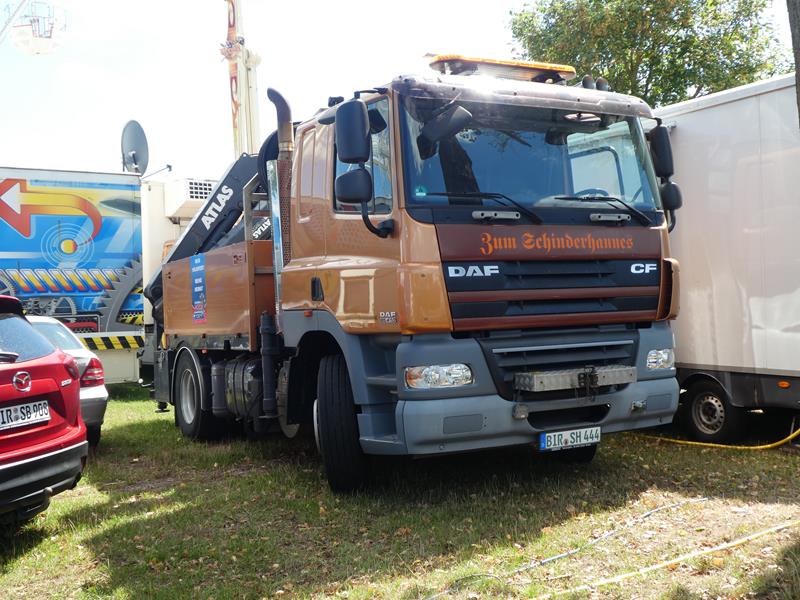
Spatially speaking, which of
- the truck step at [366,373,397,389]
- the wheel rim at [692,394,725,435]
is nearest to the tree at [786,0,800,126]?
the truck step at [366,373,397,389]

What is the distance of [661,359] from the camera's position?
20.9 ft

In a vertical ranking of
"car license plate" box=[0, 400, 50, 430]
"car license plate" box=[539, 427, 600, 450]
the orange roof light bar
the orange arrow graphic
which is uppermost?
the orange arrow graphic

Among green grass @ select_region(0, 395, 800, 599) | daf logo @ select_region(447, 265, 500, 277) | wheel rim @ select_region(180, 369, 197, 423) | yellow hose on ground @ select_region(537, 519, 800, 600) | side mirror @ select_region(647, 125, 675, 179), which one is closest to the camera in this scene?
yellow hose on ground @ select_region(537, 519, 800, 600)

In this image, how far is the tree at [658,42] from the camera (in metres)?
16.6

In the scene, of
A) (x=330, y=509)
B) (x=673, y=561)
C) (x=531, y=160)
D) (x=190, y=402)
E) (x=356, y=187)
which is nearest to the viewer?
(x=673, y=561)

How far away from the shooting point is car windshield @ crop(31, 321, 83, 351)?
339 inches

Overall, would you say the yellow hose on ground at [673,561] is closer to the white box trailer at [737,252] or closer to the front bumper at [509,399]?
the front bumper at [509,399]

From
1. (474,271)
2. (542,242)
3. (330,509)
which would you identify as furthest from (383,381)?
(542,242)

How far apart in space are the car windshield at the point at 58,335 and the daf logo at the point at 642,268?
564cm

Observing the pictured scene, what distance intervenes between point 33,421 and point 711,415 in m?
6.03

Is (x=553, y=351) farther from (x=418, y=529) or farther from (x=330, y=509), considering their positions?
(x=330, y=509)

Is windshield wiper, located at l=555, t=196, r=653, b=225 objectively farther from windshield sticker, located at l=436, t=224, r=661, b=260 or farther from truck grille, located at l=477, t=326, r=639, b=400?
truck grille, located at l=477, t=326, r=639, b=400

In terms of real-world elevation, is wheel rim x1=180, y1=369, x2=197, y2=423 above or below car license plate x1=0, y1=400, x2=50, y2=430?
below

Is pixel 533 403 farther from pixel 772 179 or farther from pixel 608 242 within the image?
pixel 772 179
